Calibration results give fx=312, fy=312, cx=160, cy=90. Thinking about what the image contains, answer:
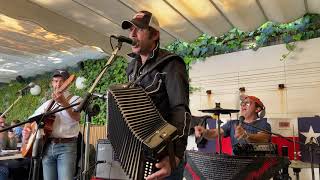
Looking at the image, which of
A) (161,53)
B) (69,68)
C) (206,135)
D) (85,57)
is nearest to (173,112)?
(161,53)

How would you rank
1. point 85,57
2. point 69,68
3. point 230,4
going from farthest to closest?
point 69,68 < point 85,57 < point 230,4

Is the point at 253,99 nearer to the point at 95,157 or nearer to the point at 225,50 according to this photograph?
the point at 225,50

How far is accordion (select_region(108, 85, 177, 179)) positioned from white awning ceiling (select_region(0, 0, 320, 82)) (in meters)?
2.36

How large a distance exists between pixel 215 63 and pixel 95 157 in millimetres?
2458

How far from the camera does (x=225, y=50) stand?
505 cm

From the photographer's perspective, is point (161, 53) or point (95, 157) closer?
point (161, 53)

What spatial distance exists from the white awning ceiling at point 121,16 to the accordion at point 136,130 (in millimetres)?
2359

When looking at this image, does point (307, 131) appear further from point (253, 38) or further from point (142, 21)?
point (142, 21)

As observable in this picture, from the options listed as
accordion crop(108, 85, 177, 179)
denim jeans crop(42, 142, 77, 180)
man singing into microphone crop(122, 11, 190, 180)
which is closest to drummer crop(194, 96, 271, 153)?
denim jeans crop(42, 142, 77, 180)

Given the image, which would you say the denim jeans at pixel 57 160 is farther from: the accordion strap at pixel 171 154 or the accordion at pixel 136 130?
the accordion strap at pixel 171 154

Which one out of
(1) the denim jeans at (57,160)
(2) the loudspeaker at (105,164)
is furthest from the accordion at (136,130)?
(2) the loudspeaker at (105,164)

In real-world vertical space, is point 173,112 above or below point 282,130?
above

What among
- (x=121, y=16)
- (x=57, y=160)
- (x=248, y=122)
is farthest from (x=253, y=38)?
(x=57, y=160)

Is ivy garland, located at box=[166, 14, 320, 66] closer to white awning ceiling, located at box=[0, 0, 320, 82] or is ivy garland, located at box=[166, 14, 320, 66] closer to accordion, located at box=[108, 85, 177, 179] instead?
white awning ceiling, located at box=[0, 0, 320, 82]
